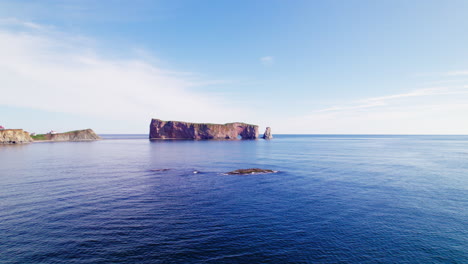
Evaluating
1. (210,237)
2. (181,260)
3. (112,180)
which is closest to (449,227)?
(210,237)

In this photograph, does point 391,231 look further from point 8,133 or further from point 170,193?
point 8,133

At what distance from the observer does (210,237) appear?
787 inches

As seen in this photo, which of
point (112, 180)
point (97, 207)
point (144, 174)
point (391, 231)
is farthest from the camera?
point (144, 174)

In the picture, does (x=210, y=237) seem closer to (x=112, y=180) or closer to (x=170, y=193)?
(x=170, y=193)

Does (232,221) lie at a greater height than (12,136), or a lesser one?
lesser

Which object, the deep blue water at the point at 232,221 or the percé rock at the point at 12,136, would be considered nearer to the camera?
the deep blue water at the point at 232,221

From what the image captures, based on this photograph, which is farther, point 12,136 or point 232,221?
point 12,136

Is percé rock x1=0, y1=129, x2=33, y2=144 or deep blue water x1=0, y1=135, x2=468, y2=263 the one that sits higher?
percé rock x1=0, y1=129, x2=33, y2=144

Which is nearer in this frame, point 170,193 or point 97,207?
point 97,207

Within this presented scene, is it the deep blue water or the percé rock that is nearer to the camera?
the deep blue water

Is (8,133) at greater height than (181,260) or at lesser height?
greater

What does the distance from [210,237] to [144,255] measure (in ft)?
17.4

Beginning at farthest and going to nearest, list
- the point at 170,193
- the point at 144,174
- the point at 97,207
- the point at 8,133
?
the point at 8,133
the point at 144,174
the point at 170,193
the point at 97,207

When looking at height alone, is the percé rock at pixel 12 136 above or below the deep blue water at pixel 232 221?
above
